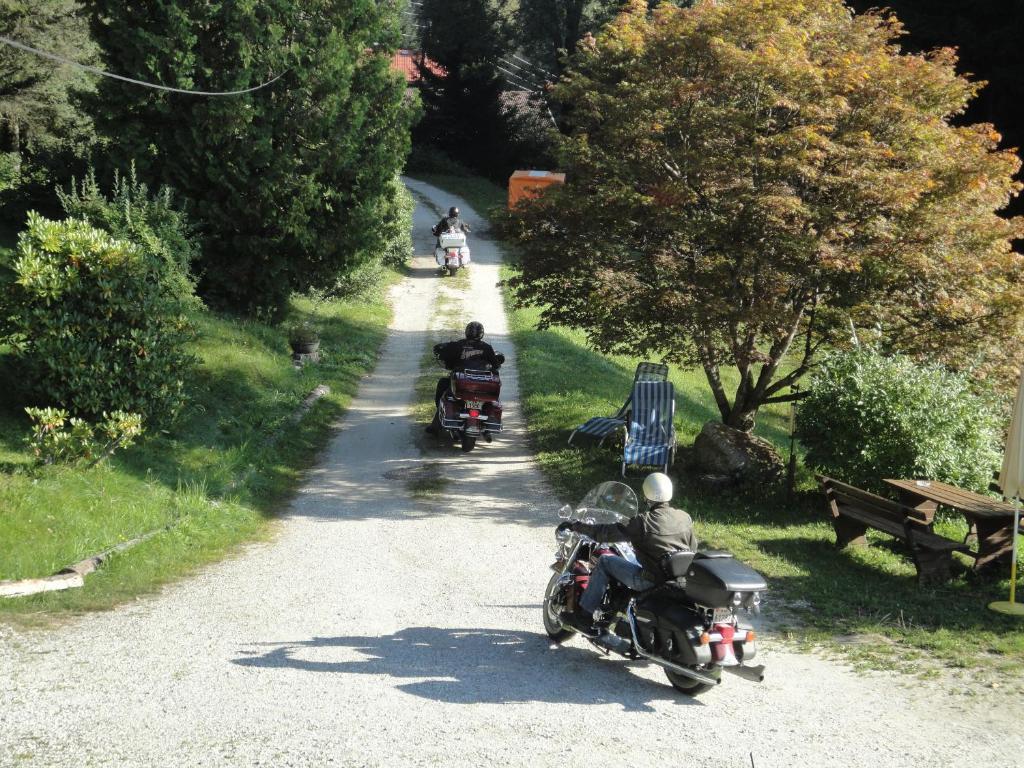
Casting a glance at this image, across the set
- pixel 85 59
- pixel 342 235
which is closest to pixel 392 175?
pixel 342 235

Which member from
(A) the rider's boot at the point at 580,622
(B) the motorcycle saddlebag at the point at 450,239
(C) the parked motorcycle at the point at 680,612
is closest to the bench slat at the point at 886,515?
(C) the parked motorcycle at the point at 680,612

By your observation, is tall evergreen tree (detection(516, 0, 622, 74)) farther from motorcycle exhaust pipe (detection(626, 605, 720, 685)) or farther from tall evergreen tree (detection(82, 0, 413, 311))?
motorcycle exhaust pipe (detection(626, 605, 720, 685))

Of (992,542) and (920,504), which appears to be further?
(920,504)

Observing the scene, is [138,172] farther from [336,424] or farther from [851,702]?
[851,702]

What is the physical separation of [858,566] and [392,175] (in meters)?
13.3

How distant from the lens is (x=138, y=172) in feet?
59.5

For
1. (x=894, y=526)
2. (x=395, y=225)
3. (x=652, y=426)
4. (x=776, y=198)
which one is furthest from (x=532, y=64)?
(x=894, y=526)

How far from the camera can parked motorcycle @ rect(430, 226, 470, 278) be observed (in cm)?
3023

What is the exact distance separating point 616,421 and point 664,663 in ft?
25.4

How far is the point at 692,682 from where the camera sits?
6586mm

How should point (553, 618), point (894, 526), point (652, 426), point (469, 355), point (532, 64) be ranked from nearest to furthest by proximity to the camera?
point (553, 618) < point (894, 526) < point (652, 426) < point (469, 355) < point (532, 64)

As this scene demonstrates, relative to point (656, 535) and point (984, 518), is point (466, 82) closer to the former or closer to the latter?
point (984, 518)

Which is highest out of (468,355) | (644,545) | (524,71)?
(524,71)

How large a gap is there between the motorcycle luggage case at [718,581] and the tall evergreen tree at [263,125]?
14.0 meters
